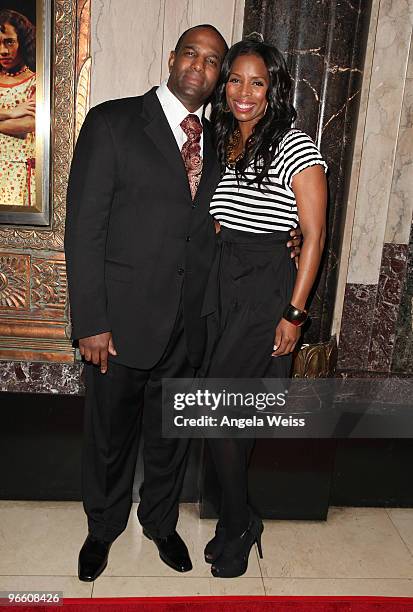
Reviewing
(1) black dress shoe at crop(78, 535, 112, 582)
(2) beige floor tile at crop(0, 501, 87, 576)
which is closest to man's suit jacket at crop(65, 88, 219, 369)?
(1) black dress shoe at crop(78, 535, 112, 582)

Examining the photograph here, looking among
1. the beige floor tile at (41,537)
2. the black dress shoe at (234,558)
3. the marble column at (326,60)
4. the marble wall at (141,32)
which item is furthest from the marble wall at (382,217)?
the beige floor tile at (41,537)

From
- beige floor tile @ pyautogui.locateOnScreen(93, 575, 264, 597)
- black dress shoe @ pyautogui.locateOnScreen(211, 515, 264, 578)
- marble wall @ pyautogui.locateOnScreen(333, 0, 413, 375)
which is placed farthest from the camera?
marble wall @ pyautogui.locateOnScreen(333, 0, 413, 375)

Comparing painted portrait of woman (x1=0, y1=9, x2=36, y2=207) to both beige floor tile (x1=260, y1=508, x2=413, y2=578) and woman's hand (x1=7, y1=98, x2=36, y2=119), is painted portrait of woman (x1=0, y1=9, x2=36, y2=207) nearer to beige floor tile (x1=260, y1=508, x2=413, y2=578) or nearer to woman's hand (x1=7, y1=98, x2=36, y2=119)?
woman's hand (x1=7, y1=98, x2=36, y2=119)

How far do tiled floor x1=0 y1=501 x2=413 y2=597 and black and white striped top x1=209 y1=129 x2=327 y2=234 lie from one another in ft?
4.55

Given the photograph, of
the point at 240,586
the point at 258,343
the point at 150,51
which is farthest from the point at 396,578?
the point at 150,51

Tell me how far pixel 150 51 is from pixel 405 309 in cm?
195

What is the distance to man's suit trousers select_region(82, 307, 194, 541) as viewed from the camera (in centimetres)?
240

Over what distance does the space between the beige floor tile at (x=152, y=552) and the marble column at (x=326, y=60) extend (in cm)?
151

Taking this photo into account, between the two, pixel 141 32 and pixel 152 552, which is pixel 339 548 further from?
pixel 141 32

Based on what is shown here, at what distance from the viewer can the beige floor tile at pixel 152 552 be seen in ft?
8.13

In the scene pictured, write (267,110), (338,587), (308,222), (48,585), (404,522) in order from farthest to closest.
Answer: (404,522)
(338,587)
(48,585)
(267,110)
(308,222)

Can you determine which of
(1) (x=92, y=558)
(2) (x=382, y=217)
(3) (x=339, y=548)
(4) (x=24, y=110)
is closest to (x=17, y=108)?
(4) (x=24, y=110)

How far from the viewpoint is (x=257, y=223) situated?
7.30 ft

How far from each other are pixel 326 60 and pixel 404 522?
2.13 metres
